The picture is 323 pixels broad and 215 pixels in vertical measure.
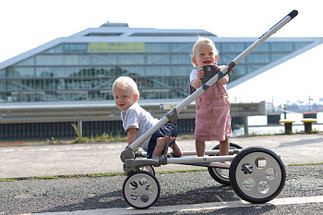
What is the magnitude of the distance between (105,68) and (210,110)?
4878cm

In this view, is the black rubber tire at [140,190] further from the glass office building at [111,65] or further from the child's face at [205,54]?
the glass office building at [111,65]

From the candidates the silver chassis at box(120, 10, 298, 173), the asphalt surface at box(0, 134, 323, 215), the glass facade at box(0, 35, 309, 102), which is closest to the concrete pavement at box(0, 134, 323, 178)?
the asphalt surface at box(0, 134, 323, 215)

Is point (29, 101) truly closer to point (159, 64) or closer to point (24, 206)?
point (159, 64)

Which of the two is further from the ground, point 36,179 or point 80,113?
point 80,113

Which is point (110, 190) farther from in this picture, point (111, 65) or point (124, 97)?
point (111, 65)

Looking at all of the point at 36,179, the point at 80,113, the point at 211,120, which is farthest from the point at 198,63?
the point at 80,113

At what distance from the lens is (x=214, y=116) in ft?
8.05

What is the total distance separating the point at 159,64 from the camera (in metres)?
51.5

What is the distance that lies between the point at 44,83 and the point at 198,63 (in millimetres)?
50050

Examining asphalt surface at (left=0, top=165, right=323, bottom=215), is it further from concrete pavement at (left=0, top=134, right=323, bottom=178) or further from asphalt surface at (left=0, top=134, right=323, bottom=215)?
concrete pavement at (left=0, top=134, right=323, bottom=178)

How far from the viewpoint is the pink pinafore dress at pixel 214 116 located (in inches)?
96.3

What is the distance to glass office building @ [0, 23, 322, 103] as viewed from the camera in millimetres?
48219

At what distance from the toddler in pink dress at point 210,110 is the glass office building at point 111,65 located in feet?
148

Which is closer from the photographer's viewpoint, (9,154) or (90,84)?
(9,154)
